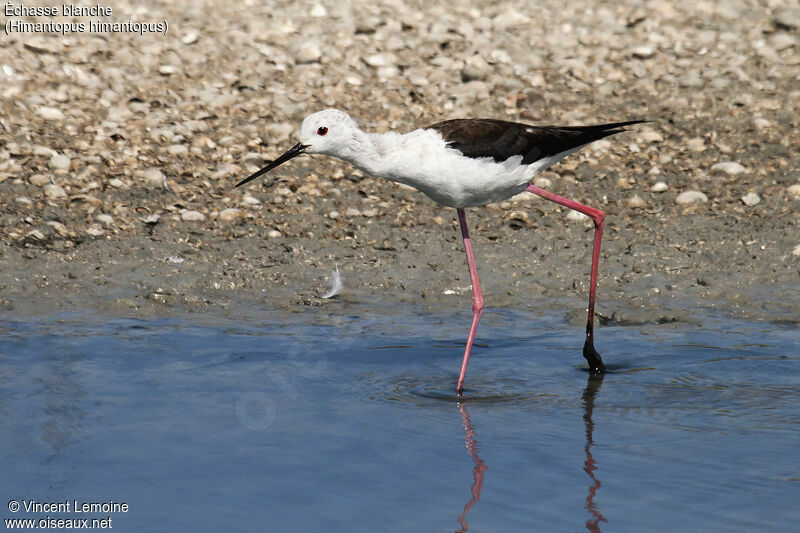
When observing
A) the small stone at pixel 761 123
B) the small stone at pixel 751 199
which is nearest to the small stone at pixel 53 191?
the small stone at pixel 751 199

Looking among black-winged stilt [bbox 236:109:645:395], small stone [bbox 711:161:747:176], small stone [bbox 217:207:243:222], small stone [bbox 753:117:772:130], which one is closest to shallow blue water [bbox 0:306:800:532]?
black-winged stilt [bbox 236:109:645:395]

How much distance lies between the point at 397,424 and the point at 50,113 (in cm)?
485

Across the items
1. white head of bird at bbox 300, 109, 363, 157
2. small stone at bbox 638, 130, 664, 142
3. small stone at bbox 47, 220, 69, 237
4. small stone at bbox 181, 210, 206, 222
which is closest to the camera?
white head of bird at bbox 300, 109, 363, 157

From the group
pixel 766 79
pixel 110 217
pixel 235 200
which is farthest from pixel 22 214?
pixel 766 79

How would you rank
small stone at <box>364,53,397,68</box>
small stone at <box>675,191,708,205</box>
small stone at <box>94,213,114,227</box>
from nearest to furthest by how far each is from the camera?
small stone at <box>94,213,114,227</box>
small stone at <box>675,191,708,205</box>
small stone at <box>364,53,397,68</box>

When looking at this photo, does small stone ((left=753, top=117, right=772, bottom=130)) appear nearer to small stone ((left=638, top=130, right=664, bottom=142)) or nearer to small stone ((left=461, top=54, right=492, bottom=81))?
small stone ((left=638, top=130, right=664, bottom=142))

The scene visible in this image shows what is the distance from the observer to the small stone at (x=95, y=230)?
7.17m

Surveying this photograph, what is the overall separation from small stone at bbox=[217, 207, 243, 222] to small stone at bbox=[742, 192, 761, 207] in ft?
11.6

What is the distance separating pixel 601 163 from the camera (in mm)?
8227

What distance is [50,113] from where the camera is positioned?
827cm

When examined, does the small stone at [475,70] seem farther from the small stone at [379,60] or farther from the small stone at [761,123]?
the small stone at [761,123]

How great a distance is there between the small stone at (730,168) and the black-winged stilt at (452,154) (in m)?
2.95

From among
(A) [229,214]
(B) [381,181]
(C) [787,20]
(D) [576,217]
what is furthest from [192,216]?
(C) [787,20]

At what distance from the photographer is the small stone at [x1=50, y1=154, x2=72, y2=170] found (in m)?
7.73
